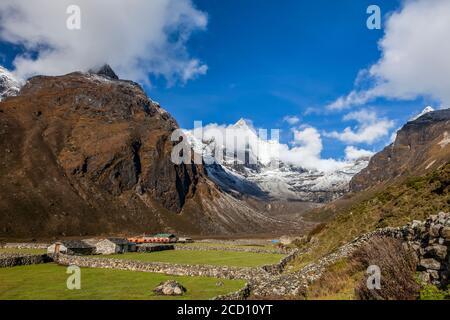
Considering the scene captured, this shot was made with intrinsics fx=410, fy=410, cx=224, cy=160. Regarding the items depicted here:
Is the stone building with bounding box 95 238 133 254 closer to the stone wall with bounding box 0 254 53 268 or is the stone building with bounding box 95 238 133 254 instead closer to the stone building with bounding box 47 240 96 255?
the stone building with bounding box 47 240 96 255

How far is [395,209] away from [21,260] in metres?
46.2

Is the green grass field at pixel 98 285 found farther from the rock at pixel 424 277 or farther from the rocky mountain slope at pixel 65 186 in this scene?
the rocky mountain slope at pixel 65 186

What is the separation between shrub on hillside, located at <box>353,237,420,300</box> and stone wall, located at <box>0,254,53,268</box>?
46.2 m

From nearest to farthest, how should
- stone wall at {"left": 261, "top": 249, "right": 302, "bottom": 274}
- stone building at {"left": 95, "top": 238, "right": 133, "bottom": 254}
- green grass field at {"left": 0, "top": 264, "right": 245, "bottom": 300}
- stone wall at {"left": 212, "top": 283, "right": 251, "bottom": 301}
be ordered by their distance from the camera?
stone wall at {"left": 212, "top": 283, "right": 251, "bottom": 301} < green grass field at {"left": 0, "top": 264, "right": 245, "bottom": 300} < stone wall at {"left": 261, "top": 249, "right": 302, "bottom": 274} < stone building at {"left": 95, "top": 238, "right": 133, "bottom": 254}

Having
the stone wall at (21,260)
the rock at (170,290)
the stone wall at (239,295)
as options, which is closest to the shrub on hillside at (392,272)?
the stone wall at (239,295)

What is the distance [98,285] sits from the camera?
34781 millimetres

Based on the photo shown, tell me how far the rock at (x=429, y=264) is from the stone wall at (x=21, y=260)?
49.2 m

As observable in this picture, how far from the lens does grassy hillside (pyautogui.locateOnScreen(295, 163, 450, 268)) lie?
32031 mm

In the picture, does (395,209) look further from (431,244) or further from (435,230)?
(435,230)

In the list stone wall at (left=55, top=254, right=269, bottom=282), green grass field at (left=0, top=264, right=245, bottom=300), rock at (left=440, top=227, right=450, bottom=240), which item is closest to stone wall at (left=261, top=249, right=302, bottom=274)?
stone wall at (left=55, top=254, right=269, bottom=282)

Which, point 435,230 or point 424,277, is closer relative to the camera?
point 435,230

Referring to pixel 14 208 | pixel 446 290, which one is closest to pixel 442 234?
pixel 446 290

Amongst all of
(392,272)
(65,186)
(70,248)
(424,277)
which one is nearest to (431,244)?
(424,277)

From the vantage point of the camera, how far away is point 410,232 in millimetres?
21688
